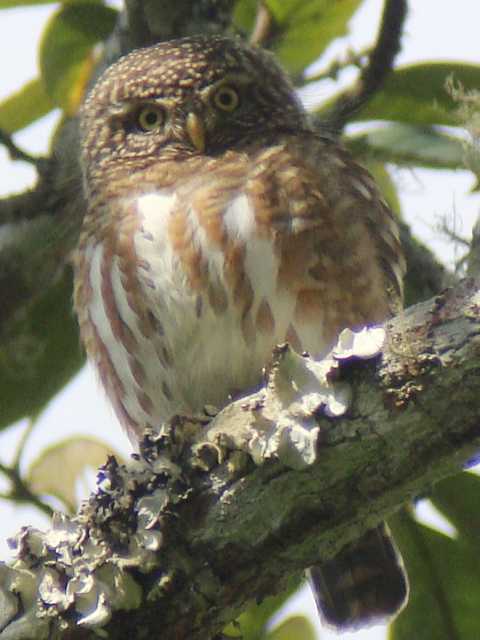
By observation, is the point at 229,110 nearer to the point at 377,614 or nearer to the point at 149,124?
the point at 149,124

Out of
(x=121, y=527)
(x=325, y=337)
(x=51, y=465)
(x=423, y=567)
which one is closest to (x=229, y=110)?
(x=325, y=337)

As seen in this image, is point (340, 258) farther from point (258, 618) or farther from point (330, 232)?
point (258, 618)

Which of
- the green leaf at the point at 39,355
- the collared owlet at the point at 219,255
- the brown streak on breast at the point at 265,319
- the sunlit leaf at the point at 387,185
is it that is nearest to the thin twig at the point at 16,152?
the collared owlet at the point at 219,255

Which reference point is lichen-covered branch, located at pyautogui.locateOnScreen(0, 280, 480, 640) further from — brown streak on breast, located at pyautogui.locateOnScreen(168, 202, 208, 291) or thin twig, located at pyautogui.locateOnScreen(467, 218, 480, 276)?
brown streak on breast, located at pyautogui.locateOnScreen(168, 202, 208, 291)

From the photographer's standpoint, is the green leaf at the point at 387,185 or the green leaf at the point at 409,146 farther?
the green leaf at the point at 387,185

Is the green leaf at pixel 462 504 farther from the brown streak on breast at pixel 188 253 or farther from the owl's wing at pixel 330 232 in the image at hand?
the brown streak on breast at pixel 188 253
